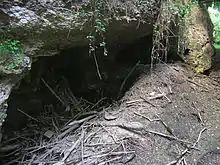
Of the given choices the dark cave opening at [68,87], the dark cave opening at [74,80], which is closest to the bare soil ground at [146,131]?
the dark cave opening at [68,87]

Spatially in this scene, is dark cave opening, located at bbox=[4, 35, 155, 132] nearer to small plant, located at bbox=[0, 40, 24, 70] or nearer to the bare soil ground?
the bare soil ground

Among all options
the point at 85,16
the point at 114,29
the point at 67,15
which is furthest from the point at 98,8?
the point at 114,29

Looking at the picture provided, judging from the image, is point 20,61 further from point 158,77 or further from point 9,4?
→ point 158,77

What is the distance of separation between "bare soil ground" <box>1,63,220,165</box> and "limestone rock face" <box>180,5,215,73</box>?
0.22m

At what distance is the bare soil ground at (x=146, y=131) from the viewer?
1.94 metres

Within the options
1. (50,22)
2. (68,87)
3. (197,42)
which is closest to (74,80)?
(68,87)

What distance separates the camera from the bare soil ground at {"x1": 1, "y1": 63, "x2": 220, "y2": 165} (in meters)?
1.94

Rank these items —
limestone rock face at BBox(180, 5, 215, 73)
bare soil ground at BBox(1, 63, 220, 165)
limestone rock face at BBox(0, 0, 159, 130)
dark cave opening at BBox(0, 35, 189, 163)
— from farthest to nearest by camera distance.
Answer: limestone rock face at BBox(180, 5, 215, 73) < dark cave opening at BBox(0, 35, 189, 163) < bare soil ground at BBox(1, 63, 220, 165) < limestone rock face at BBox(0, 0, 159, 130)

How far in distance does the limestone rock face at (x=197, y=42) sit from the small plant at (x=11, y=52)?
7.33ft

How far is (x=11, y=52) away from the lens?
176cm

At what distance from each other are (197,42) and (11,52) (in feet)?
7.97

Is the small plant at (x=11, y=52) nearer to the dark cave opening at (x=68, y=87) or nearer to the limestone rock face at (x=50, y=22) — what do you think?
the limestone rock face at (x=50, y=22)

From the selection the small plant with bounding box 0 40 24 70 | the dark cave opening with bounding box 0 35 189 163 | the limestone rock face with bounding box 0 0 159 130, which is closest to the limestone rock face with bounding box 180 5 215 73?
the dark cave opening with bounding box 0 35 189 163

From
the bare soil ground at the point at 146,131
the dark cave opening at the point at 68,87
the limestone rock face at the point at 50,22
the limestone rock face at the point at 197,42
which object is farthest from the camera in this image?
the limestone rock face at the point at 197,42
